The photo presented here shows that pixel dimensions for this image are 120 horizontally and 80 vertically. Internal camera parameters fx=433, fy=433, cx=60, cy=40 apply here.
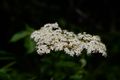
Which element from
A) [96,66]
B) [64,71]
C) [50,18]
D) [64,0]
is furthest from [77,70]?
[64,0]

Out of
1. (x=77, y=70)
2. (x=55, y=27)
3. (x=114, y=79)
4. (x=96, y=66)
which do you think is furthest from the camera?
(x=96, y=66)

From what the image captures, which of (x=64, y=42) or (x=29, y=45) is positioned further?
(x=29, y=45)

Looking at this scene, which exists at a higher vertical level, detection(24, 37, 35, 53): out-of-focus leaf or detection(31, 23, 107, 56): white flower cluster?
detection(24, 37, 35, 53): out-of-focus leaf

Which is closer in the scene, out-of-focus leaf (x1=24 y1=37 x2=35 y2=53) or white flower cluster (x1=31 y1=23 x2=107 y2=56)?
white flower cluster (x1=31 y1=23 x2=107 y2=56)

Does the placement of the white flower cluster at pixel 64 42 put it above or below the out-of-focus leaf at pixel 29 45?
below

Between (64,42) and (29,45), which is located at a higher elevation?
(29,45)

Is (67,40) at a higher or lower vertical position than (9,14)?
lower

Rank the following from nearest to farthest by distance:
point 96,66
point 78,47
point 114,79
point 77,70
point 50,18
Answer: point 78,47 < point 77,70 < point 114,79 < point 96,66 < point 50,18

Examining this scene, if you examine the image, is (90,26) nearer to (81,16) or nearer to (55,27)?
(81,16)
